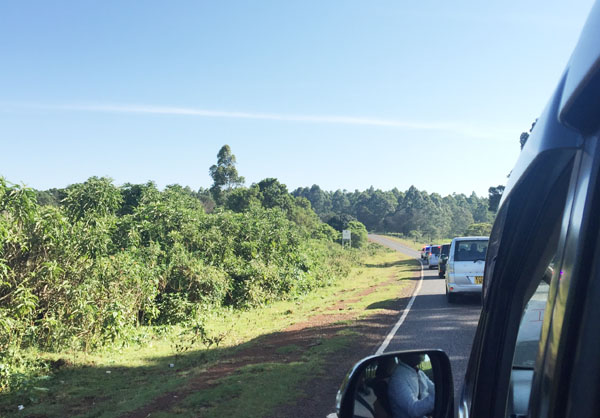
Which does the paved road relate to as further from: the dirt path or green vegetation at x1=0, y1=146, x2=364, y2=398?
green vegetation at x1=0, y1=146, x2=364, y2=398

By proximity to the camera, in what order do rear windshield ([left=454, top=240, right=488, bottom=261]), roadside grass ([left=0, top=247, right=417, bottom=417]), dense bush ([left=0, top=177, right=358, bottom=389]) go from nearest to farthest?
1. roadside grass ([left=0, top=247, right=417, bottom=417])
2. dense bush ([left=0, top=177, right=358, bottom=389])
3. rear windshield ([left=454, top=240, right=488, bottom=261])

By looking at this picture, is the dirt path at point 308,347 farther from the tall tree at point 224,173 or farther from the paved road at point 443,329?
the tall tree at point 224,173

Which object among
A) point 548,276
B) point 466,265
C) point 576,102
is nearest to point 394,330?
point 466,265

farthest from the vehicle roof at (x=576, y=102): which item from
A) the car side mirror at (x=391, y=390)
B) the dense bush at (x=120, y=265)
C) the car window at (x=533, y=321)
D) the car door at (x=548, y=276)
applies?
the dense bush at (x=120, y=265)

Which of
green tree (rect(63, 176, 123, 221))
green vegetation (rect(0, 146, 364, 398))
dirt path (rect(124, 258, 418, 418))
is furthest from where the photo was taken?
green tree (rect(63, 176, 123, 221))

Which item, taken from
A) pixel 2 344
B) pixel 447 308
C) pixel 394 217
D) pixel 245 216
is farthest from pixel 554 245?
pixel 394 217

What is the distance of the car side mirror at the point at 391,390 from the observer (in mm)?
1853

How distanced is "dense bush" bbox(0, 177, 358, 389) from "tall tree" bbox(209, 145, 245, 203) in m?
43.8

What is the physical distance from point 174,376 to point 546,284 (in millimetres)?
8688

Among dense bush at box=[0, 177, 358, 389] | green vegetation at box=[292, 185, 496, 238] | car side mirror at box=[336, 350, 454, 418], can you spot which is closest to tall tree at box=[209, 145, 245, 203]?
green vegetation at box=[292, 185, 496, 238]

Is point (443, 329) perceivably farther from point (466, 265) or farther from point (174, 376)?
point (174, 376)

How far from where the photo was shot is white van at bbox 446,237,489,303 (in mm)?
14664

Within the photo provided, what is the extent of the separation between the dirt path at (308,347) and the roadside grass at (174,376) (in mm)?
122

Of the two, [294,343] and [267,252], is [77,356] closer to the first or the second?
[294,343]
